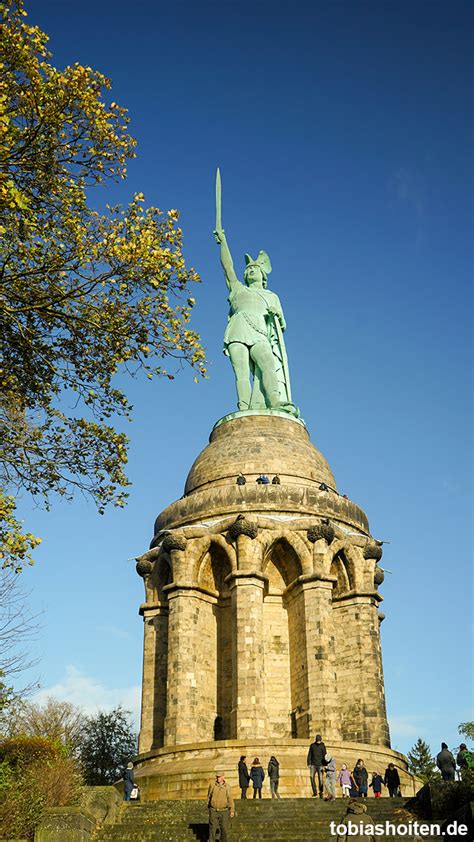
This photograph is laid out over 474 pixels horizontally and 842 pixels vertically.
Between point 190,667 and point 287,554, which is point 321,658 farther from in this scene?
point 190,667

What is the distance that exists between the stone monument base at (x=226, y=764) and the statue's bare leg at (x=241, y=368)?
13476 millimetres

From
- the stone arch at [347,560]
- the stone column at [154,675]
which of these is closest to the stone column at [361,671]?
the stone arch at [347,560]

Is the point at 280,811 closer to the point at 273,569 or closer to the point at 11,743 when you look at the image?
the point at 11,743

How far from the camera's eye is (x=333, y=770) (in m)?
18.5

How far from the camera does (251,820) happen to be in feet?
54.1

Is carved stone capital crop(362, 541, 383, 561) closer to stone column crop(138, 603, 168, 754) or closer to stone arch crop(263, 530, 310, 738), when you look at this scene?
stone arch crop(263, 530, 310, 738)

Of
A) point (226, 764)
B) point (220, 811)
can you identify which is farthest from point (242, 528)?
point (220, 811)

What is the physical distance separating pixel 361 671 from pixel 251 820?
1041 centimetres

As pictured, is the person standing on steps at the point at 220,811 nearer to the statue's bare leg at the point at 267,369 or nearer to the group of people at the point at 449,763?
the group of people at the point at 449,763

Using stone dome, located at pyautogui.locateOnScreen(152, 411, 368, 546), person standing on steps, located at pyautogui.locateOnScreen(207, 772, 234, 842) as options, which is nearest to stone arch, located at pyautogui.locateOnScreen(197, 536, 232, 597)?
stone dome, located at pyautogui.locateOnScreen(152, 411, 368, 546)

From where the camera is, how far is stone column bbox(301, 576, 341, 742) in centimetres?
2373

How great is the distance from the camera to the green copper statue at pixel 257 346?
32531mm

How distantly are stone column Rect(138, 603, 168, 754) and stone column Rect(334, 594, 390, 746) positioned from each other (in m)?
5.49

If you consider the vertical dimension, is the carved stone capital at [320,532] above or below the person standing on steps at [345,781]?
above
